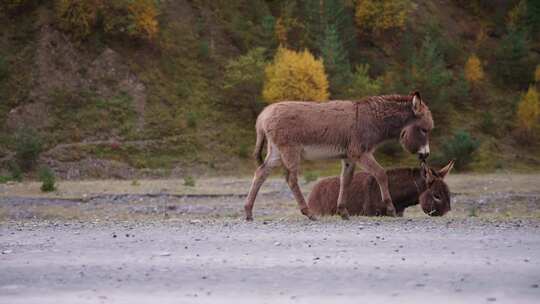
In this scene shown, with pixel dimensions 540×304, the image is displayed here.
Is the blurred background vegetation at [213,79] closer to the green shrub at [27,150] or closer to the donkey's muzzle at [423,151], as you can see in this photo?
the green shrub at [27,150]

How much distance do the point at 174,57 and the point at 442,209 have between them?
52.9m

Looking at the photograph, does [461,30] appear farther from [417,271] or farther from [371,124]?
[417,271]

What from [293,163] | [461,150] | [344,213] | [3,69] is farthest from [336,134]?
[3,69]

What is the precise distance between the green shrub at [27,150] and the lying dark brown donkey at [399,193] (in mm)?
34480

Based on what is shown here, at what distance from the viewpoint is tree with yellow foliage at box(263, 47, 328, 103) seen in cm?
5316

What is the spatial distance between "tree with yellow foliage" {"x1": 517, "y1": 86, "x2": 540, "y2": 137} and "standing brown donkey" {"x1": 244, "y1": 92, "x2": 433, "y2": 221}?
51.5m

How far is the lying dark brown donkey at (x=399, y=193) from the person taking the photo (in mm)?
14172

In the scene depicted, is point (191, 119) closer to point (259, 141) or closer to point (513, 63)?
point (513, 63)

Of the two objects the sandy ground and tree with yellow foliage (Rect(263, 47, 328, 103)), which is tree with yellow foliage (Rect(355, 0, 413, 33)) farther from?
the sandy ground

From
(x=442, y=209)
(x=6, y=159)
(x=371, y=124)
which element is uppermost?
(x=371, y=124)

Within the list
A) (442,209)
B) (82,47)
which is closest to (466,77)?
(82,47)

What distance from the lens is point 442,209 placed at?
1420 centimetres

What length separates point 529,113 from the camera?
61594 mm

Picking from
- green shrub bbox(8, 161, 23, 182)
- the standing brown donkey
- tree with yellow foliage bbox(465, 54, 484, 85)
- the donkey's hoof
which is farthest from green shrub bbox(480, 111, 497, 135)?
the donkey's hoof
